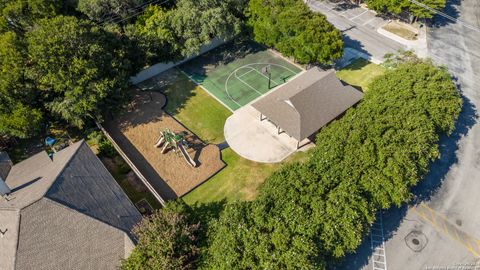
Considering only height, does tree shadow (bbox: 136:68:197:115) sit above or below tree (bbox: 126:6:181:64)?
below

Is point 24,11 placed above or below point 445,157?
above

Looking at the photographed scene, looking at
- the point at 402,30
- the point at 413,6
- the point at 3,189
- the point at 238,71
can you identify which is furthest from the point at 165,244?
the point at 413,6

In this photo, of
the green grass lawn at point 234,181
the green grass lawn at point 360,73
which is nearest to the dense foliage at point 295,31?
the green grass lawn at point 360,73

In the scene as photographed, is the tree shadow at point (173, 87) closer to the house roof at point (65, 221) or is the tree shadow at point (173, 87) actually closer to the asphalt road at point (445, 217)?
the house roof at point (65, 221)

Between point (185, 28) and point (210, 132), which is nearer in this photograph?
point (210, 132)

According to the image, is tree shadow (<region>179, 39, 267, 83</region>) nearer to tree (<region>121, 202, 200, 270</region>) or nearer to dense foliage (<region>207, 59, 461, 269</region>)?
dense foliage (<region>207, 59, 461, 269</region>)

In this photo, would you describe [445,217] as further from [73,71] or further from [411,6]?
[73,71]

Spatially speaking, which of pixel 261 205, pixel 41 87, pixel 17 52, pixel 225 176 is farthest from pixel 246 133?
pixel 17 52

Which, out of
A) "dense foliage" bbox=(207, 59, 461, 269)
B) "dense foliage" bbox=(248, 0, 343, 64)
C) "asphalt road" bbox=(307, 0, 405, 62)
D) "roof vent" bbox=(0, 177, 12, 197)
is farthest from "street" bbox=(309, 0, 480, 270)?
"roof vent" bbox=(0, 177, 12, 197)
